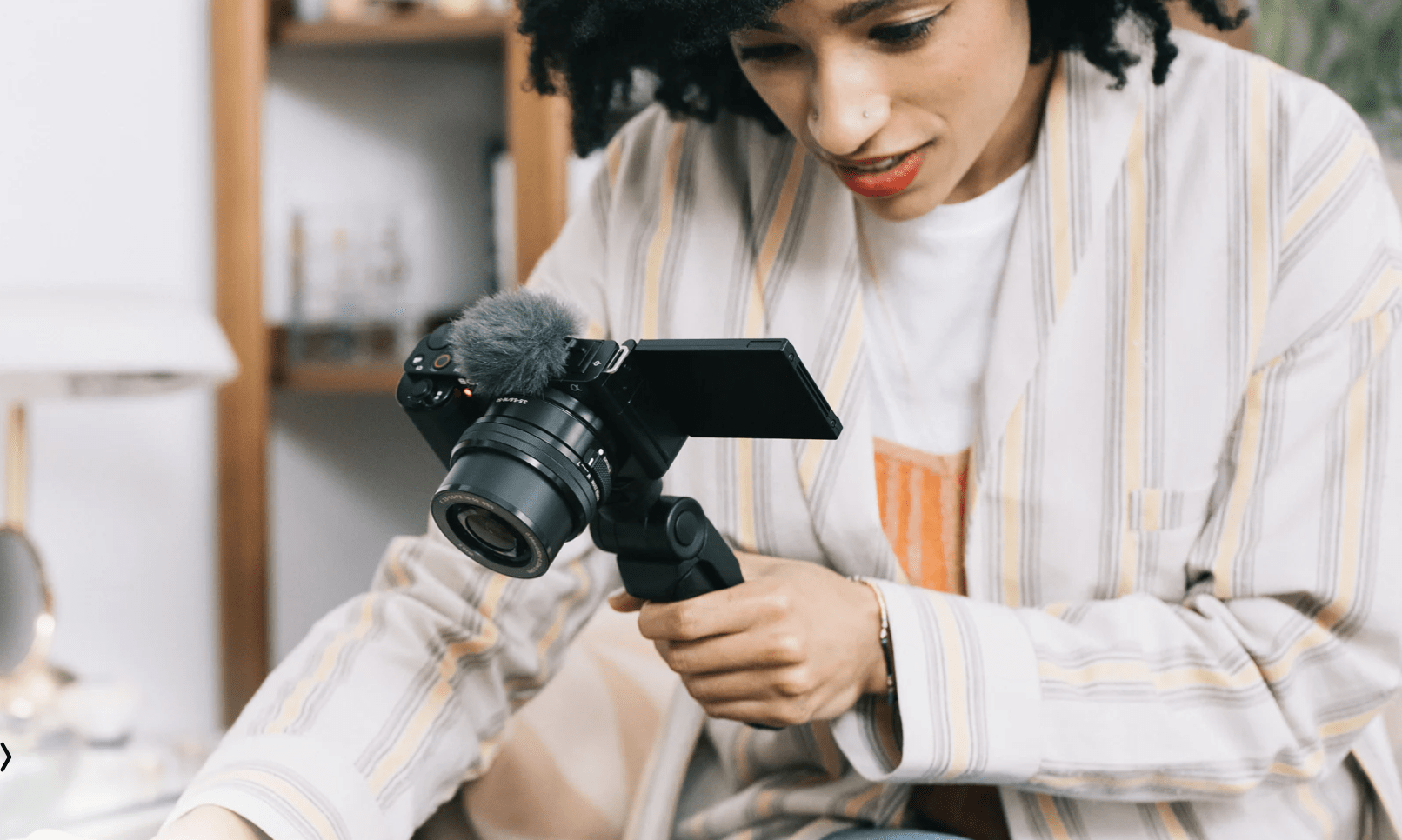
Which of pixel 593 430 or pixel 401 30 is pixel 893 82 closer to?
pixel 593 430

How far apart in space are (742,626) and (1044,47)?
18.4 inches

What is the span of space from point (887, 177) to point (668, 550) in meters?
0.29

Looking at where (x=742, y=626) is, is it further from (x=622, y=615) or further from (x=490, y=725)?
(x=622, y=615)

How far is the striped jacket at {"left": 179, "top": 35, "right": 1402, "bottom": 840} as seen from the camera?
736mm

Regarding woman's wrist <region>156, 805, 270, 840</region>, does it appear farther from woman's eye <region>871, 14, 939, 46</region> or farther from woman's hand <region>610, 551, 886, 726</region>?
woman's eye <region>871, 14, 939, 46</region>

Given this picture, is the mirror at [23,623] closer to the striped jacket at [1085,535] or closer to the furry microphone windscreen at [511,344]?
the striped jacket at [1085,535]

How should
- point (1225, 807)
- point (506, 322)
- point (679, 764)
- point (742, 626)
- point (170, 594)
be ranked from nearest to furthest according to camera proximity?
point (506, 322), point (742, 626), point (1225, 807), point (679, 764), point (170, 594)

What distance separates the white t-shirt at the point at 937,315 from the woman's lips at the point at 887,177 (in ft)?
0.36

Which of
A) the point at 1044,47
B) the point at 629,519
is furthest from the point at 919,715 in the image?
the point at 1044,47

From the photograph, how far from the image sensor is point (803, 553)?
0.86m

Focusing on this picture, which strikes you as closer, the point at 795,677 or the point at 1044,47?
the point at 795,677

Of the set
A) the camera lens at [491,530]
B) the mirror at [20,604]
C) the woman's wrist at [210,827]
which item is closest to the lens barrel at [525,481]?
the camera lens at [491,530]

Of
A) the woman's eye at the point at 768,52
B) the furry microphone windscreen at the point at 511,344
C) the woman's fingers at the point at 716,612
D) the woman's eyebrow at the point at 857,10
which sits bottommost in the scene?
the woman's fingers at the point at 716,612

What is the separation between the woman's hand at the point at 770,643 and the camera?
0.65 m
